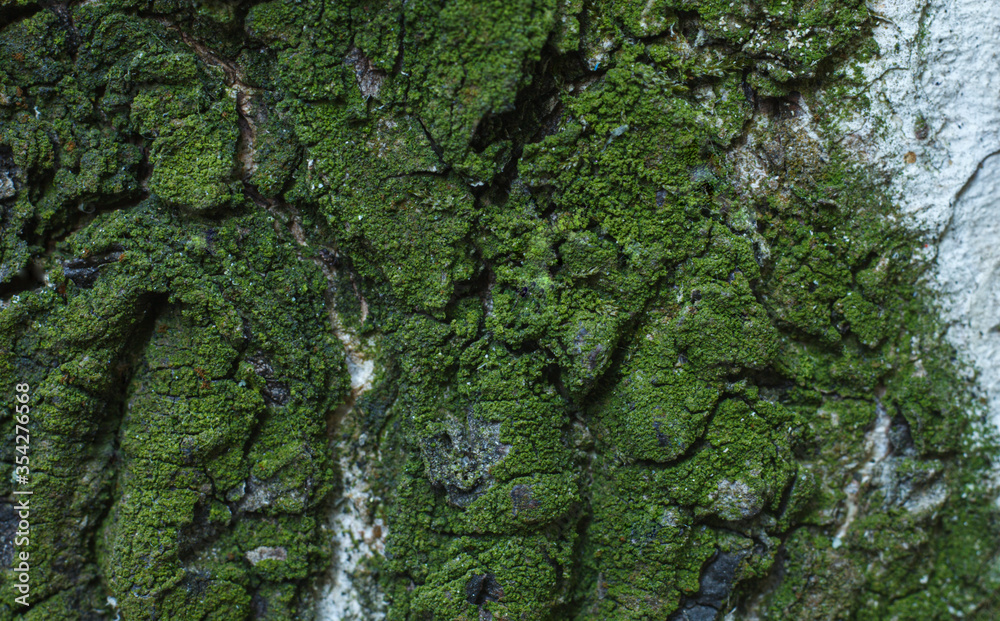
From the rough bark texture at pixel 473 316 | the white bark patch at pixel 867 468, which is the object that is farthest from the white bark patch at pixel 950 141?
the white bark patch at pixel 867 468

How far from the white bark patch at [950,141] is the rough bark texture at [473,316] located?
0.17 ft

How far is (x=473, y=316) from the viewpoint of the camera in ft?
7.47

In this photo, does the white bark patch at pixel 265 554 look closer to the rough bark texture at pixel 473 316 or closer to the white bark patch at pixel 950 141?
the rough bark texture at pixel 473 316

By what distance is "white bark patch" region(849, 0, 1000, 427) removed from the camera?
2.26m

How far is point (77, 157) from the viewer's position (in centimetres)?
226

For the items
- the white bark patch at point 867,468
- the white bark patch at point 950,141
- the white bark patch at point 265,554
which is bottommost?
the white bark patch at point 265,554

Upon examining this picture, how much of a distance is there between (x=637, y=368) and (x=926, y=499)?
134cm

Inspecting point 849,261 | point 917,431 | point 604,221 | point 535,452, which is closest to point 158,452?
point 535,452

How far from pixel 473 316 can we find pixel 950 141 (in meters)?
1.94

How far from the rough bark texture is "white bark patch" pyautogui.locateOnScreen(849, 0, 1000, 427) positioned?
52 millimetres

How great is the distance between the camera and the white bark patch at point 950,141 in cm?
226

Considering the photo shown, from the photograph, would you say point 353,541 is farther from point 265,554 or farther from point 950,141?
point 950,141

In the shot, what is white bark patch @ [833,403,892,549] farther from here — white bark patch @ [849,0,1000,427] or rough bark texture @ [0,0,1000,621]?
white bark patch @ [849,0,1000,427]

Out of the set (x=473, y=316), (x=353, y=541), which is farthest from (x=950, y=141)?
(x=353, y=541)
